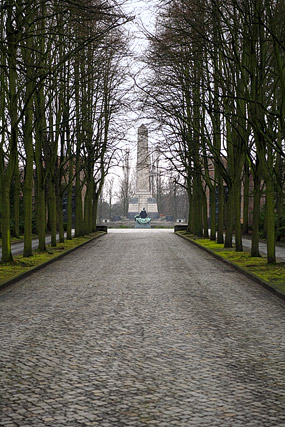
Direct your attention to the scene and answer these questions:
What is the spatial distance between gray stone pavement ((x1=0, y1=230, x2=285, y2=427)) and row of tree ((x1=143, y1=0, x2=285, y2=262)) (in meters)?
5.90

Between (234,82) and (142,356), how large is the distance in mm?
14103

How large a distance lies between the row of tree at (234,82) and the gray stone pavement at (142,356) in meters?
5.90

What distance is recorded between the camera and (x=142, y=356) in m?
7.25

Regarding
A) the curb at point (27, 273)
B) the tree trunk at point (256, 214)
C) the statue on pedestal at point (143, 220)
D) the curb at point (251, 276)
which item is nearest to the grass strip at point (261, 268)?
the curb at point (251, 276)

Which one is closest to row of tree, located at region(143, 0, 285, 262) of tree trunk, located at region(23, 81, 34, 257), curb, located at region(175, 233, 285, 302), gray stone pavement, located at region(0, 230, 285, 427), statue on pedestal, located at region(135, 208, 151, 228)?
curb, located at region(175, 233, 285, 302)

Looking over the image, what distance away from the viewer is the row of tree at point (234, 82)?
17.5 meters

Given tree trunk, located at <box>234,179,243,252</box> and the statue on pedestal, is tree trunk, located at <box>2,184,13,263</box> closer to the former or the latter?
tree trunk, located at <box>234,179,243,252</box>

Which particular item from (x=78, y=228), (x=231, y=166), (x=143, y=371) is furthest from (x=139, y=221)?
→ (x=143, y=371)

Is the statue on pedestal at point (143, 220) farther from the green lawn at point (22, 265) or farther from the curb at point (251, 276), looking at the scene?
the green lawn at point (22, 265)

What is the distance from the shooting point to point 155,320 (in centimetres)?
974

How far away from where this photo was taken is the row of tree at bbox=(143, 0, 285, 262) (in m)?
17.5

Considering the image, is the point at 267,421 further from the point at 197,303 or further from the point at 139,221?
the point at 139,221

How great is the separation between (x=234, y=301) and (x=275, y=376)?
5.69 meters

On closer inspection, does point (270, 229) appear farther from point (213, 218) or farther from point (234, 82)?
point (213, 218)
